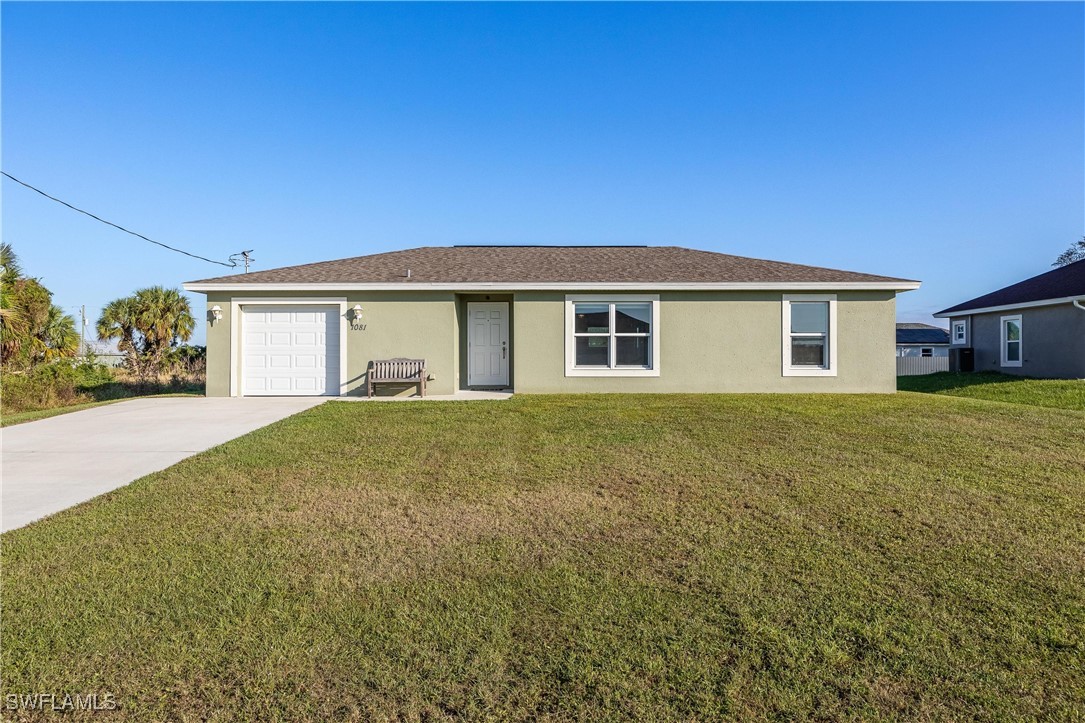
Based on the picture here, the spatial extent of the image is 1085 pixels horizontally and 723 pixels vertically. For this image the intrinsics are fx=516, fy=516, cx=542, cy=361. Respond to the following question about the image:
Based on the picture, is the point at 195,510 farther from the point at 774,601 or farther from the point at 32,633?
the point at 774,601

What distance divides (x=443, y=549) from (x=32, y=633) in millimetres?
2206

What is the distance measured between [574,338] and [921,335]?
39.0 meters

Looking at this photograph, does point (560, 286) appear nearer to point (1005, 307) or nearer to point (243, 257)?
point (1005, 307)

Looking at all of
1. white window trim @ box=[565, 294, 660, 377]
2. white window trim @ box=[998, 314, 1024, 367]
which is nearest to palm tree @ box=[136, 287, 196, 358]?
white window trim @ box=[565, 294, 660, 377]

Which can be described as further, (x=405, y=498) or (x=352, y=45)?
(x=352, y=45)

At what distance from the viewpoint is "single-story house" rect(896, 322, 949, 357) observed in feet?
120

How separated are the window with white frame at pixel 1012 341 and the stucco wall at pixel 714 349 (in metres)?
10.7

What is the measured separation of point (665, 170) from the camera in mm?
18578

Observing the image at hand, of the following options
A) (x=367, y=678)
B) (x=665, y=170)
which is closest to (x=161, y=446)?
(x=367, y=678)

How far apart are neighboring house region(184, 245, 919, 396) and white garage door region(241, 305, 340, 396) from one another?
0.02 metres

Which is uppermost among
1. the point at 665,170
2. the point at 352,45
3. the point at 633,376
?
the point at 352,45

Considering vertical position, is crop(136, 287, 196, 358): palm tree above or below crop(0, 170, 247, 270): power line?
below

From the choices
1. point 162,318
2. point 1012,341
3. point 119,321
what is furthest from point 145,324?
point 1012,341

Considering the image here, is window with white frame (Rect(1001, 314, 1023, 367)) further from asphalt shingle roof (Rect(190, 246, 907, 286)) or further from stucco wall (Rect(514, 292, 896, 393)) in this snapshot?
asphalt shingle roof (Rect(190, 246, 907, 286))
